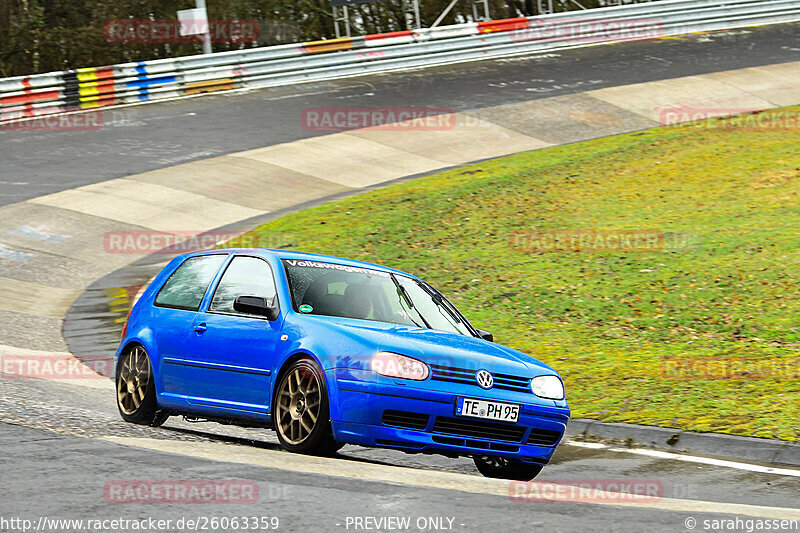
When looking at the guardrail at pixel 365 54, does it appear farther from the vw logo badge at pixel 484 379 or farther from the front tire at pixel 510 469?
the vw logo badge at pixel 484 379

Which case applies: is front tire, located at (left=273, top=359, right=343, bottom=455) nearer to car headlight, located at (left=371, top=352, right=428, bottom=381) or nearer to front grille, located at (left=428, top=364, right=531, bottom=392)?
car headlight, located at (left=371, top=352, right=428, bottom=381)

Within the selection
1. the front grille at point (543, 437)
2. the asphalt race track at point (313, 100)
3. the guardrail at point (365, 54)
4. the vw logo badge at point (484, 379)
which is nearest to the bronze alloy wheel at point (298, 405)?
the vw logo badge at point (484, 379)

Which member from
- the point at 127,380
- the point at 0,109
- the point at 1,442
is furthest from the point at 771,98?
the point at 1,442

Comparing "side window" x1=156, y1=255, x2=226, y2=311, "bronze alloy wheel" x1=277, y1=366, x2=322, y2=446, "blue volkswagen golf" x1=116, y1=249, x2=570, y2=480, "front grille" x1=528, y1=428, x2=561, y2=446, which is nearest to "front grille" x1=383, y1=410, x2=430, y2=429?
"blue volkswagen golf" x1=116, y1=249, x2=570, y2=480

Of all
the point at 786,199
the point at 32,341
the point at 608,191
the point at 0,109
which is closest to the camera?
the point at 32,341

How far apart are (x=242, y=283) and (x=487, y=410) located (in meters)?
2.25

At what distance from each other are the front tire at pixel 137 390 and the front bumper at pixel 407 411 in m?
2.20

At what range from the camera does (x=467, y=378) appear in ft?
22.8

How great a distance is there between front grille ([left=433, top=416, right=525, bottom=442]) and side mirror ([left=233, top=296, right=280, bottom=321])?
1.48 metres

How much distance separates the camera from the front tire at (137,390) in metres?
8.53

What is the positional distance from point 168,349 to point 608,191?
Answer: 1298 cm

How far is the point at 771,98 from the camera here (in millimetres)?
27781

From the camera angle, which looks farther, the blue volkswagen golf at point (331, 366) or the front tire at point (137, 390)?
the front tire at point (137, 390)

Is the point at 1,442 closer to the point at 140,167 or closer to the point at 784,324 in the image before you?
the point at 784,324
